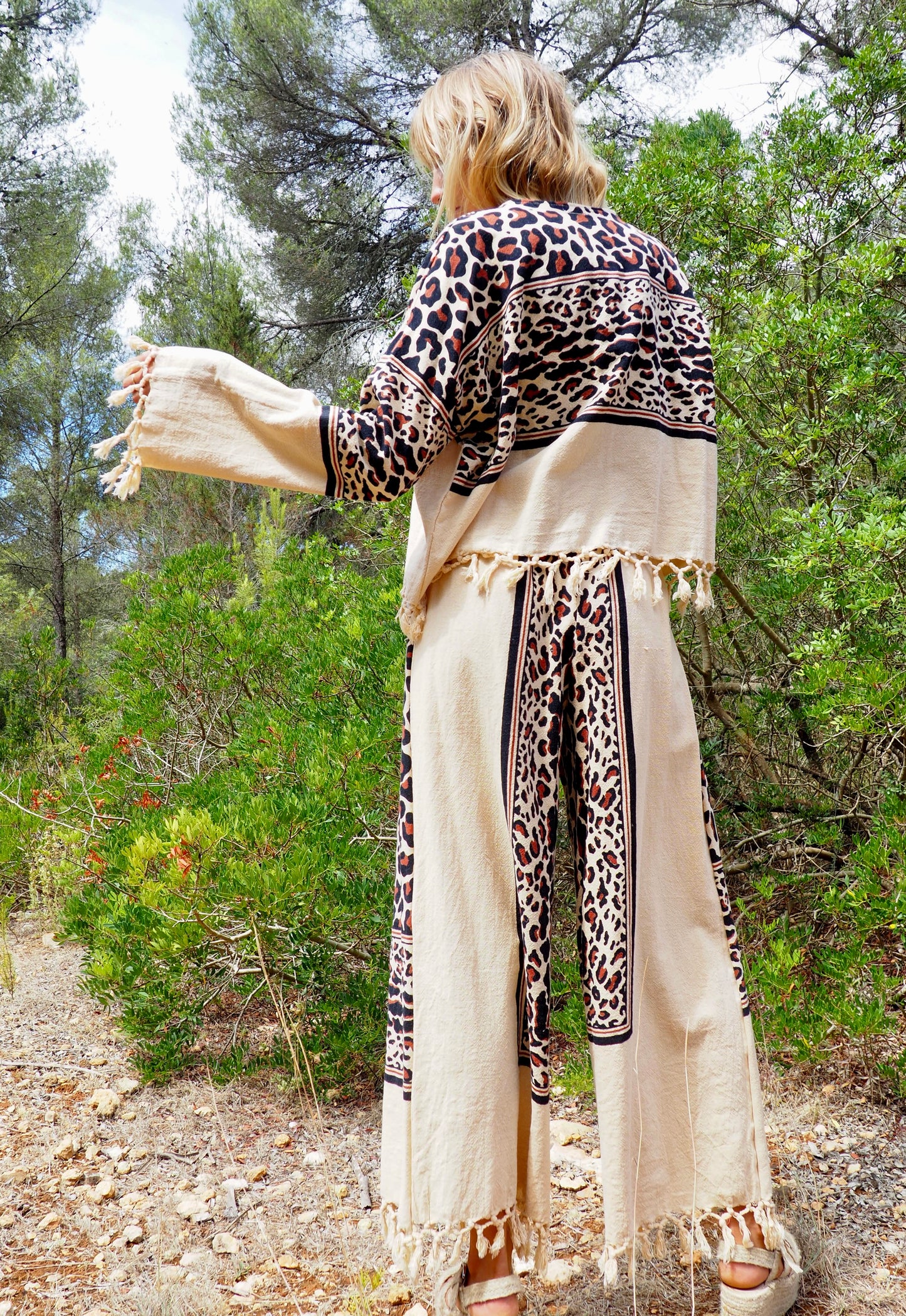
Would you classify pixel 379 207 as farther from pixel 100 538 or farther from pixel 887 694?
pixel 887 694

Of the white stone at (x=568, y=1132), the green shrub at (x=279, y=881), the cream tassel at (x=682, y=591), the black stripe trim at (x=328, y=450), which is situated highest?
the black stripe trim at (x=328, y=450)

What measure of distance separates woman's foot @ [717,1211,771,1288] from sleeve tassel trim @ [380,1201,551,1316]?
269mm

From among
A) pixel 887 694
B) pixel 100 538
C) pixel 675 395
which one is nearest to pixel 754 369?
pixel 887 694

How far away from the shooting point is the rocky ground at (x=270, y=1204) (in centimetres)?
164

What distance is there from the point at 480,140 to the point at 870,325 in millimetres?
1700

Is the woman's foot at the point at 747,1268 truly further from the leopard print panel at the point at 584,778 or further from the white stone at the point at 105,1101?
the white stone at the point at 105,1101

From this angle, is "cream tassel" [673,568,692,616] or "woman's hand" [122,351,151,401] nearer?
"woman's hand" [122,351,151,401]

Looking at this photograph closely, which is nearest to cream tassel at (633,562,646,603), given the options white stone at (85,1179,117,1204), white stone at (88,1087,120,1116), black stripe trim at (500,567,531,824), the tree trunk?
black stripe trim at (500,567,531,824)

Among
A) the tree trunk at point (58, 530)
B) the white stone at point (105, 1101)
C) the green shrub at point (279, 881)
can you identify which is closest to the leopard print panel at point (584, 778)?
the green shrub at point (279, 881)

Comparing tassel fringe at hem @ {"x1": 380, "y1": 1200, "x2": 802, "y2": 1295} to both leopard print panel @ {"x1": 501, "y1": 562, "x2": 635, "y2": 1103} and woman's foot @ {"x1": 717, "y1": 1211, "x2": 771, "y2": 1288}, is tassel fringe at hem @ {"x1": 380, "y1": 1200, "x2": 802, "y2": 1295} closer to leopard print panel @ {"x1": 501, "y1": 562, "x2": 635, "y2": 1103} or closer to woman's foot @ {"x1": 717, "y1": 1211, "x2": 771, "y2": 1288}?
woman's foot @ {"x1": 717, "y1": 1211, "x2": 771, "y2": 1288}

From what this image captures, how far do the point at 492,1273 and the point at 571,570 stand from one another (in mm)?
998

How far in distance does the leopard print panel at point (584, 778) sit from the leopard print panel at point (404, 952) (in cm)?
18

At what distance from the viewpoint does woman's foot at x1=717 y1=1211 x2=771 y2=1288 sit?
4.65ft

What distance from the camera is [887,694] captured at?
2.19 m
